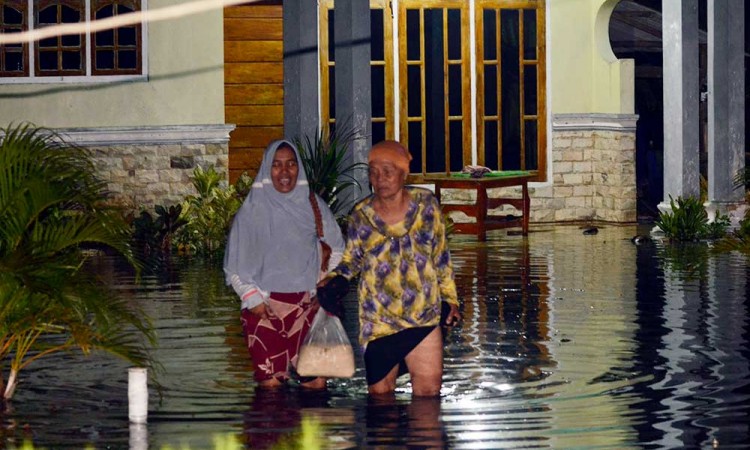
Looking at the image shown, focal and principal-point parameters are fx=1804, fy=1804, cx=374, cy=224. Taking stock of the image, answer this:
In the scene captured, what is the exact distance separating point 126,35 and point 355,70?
5.52m

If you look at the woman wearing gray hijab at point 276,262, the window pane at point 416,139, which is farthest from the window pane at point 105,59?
the woman wearing gray hijab at point 276,262

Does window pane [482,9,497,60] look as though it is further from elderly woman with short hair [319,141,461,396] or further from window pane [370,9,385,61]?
elderly woman with short hair [319,141,461,396]

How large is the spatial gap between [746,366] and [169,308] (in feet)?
18.0

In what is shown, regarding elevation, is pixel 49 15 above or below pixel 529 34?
above

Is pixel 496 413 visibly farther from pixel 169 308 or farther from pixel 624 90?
pixel 624 90

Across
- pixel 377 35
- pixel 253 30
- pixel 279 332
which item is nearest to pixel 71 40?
pixel 253 30

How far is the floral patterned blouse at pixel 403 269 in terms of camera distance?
9.45 meters

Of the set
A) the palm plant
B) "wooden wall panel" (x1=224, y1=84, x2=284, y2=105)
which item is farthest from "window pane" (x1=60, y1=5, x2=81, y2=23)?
the palm plant

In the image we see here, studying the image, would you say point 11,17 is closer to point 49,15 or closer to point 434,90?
point 49,15

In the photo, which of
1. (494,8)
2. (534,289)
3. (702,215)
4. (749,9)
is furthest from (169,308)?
(749,9)

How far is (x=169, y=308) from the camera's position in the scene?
14906 mm

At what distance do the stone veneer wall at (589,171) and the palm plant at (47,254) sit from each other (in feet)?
50.0

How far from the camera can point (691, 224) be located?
70.0 ft

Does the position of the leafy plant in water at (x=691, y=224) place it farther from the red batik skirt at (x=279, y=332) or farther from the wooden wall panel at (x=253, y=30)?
the red batik skirt at (x=279, y=332)
